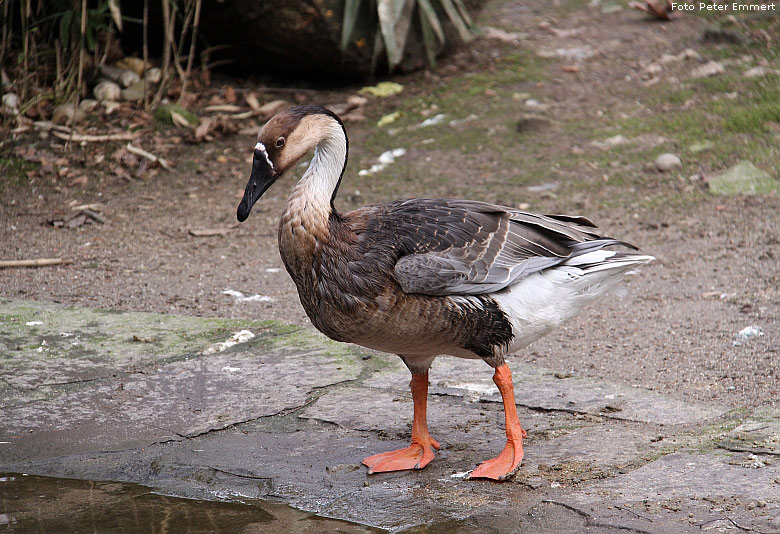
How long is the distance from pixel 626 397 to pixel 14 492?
281cm

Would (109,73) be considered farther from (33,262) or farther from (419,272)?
(419,272)

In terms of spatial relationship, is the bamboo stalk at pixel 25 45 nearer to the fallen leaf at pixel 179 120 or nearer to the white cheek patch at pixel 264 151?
the fallen leaf at pixel 179 120

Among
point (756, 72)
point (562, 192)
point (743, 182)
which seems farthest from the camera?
point (756, 72)

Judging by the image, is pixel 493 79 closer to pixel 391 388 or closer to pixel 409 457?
pixel 391 388

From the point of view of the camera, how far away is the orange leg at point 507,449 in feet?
11.9

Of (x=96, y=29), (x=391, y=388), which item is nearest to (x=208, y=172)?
(x=96, y=29)

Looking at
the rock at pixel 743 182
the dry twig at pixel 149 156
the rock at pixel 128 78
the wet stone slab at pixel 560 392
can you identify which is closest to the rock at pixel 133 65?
the rock at pixel 128 78

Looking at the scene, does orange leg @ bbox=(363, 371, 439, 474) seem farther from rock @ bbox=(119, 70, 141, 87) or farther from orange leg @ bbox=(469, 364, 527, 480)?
rock @ bbox=(119, 70, 141, 87)

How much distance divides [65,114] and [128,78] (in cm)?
90

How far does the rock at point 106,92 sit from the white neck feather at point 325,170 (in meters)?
A: 6.35

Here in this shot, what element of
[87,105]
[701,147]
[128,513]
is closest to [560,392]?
[128,513]

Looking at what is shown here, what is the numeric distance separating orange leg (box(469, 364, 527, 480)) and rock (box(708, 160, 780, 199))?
4359 millimetres

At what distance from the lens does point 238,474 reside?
3.70 metres

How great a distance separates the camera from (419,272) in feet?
12.0
